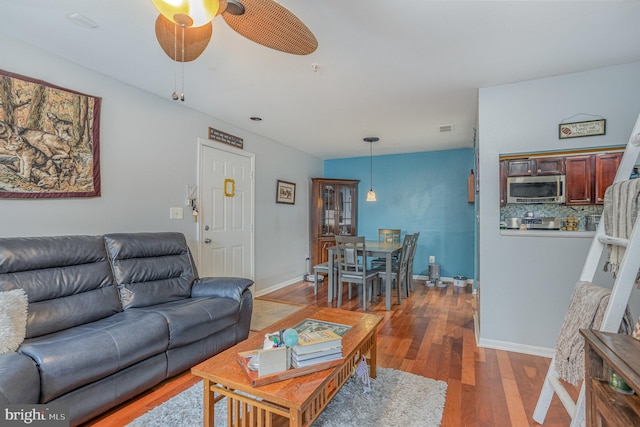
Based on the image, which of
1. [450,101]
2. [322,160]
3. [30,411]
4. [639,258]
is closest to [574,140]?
[450,101]

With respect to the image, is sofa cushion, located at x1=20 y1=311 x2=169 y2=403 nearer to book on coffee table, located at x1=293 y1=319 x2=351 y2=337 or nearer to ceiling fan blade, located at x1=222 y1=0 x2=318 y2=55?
book on coffee table, located at x1=293 y1=319 x2=351 y2=337

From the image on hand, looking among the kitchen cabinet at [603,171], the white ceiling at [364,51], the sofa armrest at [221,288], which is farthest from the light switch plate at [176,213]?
the kitchen cabinet at [603,171]

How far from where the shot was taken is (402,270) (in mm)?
4266

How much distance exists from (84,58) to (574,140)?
392 centimetres

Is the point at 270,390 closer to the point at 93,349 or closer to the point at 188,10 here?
the point at 93,349

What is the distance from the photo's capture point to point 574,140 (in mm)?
2520

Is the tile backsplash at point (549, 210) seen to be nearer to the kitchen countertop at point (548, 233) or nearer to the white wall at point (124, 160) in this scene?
the kitchen countertop at point (548, 233)

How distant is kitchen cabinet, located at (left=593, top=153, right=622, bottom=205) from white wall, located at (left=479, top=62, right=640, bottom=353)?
0.10m

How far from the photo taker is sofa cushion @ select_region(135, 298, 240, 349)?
83.0 inches

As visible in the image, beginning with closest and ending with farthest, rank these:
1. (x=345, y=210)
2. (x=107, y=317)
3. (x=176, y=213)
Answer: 1. (x=107, y=317)
2. (x=176, y=213)
3. (x=345, y=210)

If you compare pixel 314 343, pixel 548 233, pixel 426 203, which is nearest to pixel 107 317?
pixel 314 343

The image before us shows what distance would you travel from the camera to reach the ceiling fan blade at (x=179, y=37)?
1564mm

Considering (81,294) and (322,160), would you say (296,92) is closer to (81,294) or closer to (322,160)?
(81,294)

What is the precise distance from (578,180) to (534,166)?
33cm
